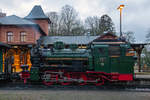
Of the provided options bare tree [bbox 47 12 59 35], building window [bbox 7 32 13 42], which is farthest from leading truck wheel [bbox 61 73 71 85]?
bare tree [bbox 47 12 59 35]

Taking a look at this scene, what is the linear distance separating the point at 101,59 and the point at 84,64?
133cm

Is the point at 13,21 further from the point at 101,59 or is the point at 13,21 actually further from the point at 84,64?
the point at 101,59

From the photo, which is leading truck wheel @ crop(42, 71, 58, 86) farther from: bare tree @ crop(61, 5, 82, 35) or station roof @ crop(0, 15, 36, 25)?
bare tree @ crop(61, 5, 82, 35)

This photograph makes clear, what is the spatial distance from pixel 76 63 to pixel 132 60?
377 cm

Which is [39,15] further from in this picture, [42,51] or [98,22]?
[98,22]

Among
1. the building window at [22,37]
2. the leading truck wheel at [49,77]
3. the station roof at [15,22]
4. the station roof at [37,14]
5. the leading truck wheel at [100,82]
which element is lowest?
the leading truck wheel at [100,82]

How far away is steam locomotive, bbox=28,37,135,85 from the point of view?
9211 millimetres

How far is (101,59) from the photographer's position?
9328 millimetres

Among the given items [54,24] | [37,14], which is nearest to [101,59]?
[37,14]

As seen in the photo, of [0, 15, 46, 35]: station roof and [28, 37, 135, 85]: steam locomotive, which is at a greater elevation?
[0, 15, 46, 35]: station roof

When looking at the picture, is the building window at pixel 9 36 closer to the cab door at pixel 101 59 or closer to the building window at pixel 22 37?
the building window at pixel 22 37

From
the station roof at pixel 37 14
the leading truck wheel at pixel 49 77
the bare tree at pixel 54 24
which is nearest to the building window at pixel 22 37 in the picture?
the station roof at pixel 37 14

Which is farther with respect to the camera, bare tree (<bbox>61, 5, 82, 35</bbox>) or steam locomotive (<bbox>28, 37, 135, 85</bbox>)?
bare tree (<bbox>61, 5, 82, 35</bbox>)

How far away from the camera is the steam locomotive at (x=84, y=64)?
9211mm
